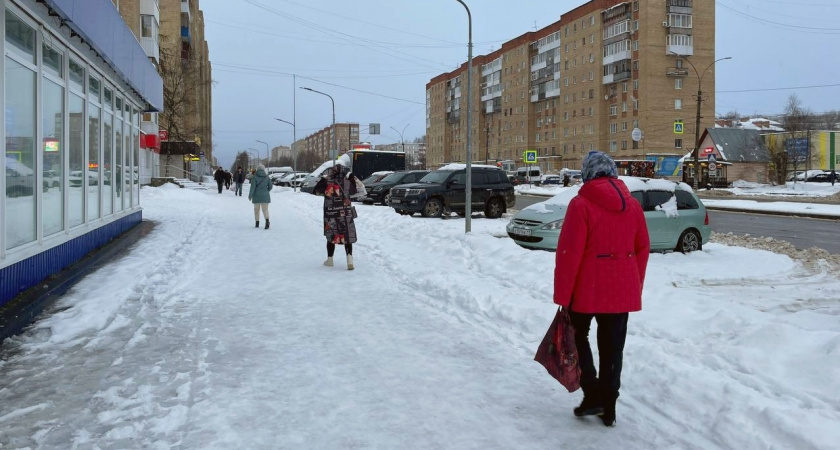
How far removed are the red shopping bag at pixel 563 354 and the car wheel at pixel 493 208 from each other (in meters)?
17.2

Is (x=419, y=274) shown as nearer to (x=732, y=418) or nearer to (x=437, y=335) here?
(x=437, y=335)

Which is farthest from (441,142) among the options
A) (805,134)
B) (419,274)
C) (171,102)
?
(419,274)

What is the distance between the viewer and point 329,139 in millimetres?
156500

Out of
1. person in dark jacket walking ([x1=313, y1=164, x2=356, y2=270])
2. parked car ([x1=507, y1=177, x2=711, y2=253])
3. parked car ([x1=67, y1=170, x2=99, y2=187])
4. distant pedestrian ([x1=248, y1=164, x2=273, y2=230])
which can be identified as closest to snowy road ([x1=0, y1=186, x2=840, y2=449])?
person in dark jacket walking ([x1=313, y1=164, x2=356, y2=270])

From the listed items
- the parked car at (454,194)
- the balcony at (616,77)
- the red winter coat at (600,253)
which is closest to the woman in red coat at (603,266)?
the red winter coat at (600,253)

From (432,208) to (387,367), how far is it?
15661 millimetres

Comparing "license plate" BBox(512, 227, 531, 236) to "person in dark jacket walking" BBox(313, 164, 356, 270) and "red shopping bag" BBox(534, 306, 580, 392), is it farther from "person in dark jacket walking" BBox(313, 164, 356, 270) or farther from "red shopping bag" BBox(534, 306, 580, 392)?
"red shopping bag" BBox(534, 306, 580, 392)

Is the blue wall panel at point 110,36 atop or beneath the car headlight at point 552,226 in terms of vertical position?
atop

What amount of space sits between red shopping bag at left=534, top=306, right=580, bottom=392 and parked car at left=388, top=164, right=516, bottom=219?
54.2ft

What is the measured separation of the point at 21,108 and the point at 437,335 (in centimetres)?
503

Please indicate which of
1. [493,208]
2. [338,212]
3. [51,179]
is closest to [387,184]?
[493,208]

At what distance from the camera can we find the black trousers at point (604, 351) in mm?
3914

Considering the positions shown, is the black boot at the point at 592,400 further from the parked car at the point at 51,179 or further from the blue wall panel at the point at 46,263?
the parked car at the point at 51,179

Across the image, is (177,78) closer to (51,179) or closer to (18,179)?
(51,179)
